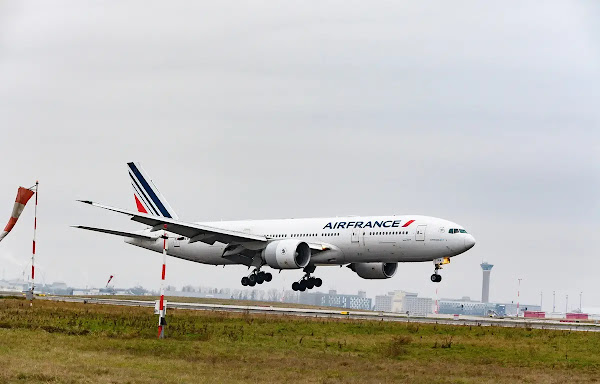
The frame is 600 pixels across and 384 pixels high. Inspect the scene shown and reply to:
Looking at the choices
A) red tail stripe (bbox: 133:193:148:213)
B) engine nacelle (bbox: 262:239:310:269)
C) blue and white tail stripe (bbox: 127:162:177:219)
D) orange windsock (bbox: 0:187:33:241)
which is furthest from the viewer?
red tail stripe (bbox: 133:193:148:213)

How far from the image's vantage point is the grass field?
25750 millimetres

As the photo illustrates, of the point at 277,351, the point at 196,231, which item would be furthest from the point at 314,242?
the point at 277,351

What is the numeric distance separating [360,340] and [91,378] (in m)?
16.5

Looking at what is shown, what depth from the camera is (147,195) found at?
84750 mm

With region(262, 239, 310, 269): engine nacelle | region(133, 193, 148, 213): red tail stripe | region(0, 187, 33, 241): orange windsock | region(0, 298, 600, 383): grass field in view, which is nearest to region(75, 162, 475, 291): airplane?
region(262, 239, 310, 269): engine nacelle

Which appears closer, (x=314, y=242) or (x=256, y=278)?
(x=314, y=242)

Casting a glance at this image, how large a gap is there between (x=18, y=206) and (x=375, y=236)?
25154 mm

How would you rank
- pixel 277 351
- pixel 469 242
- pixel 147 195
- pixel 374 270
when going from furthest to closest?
pixel 147 195, pixel 374 270, pixel 469 242, pixel 277 351

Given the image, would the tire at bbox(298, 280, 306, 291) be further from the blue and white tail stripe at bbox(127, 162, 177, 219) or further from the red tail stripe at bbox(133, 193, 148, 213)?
the red tail stripe at bbox(133, 193, 148, 213)

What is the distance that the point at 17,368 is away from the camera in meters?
24.4

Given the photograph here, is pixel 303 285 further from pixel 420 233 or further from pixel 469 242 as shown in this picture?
pixel 469 242

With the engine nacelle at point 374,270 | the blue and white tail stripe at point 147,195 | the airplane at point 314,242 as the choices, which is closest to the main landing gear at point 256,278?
the airplane at point 314,242

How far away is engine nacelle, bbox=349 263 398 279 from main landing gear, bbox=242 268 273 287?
7197 mm

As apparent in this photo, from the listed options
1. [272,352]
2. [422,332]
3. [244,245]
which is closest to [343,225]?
[244,245]
